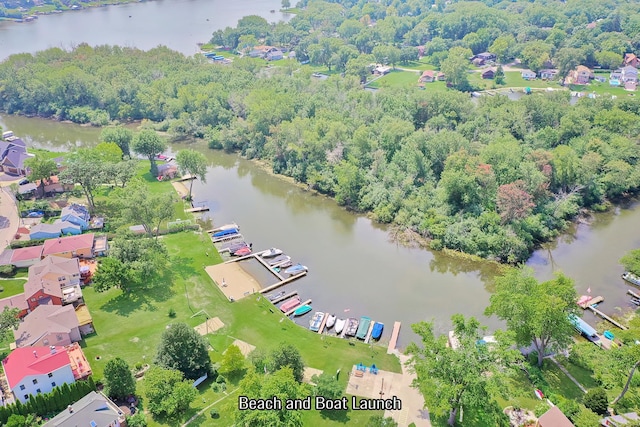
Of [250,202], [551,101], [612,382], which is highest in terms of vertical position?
[551,101]

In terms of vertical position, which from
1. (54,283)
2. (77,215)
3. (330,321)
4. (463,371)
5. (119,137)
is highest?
(463,371)

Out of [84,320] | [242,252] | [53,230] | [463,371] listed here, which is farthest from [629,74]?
[84,320]

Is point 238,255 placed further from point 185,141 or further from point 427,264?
point 185,141

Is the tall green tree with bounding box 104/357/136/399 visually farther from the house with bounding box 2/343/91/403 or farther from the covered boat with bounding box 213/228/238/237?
the covered boat with bounding box 213/228/238/237

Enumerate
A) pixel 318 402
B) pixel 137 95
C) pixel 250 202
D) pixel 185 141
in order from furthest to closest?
pixel 137 95 < pixel 185 141 < pixel 250 202 < pixel 318 402

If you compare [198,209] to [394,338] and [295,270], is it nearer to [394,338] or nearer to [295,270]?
[295,270]

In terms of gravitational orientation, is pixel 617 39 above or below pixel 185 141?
above

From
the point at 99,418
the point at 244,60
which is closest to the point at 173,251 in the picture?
the point at 99,418
